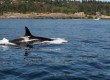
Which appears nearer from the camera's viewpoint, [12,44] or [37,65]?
[37,65]

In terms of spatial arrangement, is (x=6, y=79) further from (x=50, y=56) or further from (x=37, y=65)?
(x=50, y=56)

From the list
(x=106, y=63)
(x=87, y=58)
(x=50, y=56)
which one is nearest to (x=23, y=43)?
(x=50, y=56)

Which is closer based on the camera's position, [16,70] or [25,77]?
[25,77]

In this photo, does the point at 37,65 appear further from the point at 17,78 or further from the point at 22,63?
the point at 17,78

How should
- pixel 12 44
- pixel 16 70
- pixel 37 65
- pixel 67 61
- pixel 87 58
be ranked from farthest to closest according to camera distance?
pixel 12 44, pixel 87 58, pixel 67 61, pixel 37 65, pixel 16 70

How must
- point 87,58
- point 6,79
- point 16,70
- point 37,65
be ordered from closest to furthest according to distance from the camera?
point 6,79
point 16,70
point 37,65
point 87,58

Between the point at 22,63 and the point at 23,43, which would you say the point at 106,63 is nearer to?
the point at 22,63

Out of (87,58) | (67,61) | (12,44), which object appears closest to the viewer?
(67,61)

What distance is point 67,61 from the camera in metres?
27.5

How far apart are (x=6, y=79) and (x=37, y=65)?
17.3ft

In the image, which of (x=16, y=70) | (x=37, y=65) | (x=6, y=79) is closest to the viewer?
(x=6, y=79)

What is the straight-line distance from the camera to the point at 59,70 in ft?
77.0

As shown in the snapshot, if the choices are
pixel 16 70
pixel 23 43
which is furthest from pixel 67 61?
pixel 23 43

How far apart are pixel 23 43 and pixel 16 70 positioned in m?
18.5
